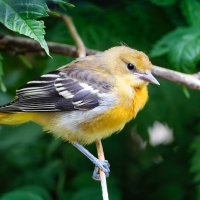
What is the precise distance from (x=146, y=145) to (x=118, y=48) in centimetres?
125

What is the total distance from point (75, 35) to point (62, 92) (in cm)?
53

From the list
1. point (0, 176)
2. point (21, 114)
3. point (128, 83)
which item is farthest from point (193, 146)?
point (0, 176)

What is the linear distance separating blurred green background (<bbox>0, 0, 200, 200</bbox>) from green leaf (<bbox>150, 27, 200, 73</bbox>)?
80mm

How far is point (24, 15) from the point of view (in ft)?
8.73

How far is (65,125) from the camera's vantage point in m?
3.52

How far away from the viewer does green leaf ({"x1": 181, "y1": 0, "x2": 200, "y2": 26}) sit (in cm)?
373

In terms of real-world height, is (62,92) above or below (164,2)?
below

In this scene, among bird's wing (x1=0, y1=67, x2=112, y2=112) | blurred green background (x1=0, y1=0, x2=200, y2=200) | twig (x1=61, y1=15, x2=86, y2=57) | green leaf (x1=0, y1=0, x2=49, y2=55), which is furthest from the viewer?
blurred green background (x1=0, y1=0, x2=200, y2=200)

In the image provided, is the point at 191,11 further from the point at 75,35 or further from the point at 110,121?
the point at 110,121

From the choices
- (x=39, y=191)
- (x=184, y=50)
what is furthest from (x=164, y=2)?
(x=39, y=191)

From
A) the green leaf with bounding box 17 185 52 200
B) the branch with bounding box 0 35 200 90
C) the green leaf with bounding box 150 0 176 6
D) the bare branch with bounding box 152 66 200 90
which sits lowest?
the green leaf with bounding box 17 185 52 200

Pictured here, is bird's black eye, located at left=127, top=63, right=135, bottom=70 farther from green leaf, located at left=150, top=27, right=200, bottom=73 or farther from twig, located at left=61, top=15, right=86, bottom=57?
twig, located at left=61, top=15, right=86, bottom=57

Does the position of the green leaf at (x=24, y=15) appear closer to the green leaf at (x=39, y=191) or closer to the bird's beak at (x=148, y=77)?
the bird's beak at (x=148, y=77)

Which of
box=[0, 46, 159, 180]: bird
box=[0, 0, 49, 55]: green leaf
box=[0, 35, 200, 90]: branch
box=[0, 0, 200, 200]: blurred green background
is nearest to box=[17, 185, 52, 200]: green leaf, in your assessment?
box=[0, 0, 200, 200]: blurred green background
